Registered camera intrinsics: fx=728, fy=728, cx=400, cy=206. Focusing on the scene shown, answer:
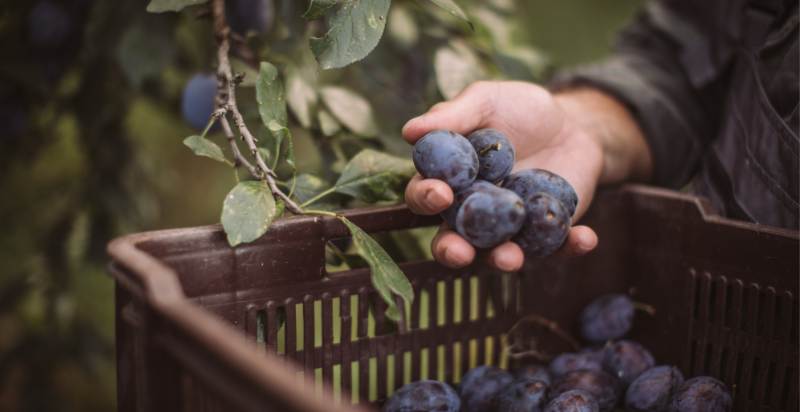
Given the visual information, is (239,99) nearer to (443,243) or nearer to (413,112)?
(413,112)

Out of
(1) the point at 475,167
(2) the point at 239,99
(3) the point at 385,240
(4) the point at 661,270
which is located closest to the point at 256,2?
(2) the point at 239,99

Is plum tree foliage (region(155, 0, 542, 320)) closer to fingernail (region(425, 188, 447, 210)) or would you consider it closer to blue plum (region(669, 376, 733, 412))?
fingernail (region(425, 188, 447, 210))

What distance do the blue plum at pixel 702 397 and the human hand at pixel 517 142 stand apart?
227mm

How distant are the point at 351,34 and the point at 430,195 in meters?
0.22

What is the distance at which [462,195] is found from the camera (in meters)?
0.78

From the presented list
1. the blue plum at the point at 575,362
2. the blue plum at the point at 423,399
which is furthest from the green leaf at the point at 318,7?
the blue plum at the point at 575,362

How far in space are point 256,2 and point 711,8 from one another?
2.63 ft

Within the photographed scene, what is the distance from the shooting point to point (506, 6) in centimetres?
156

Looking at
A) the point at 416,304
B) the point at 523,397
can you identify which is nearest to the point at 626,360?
the point at 523,397

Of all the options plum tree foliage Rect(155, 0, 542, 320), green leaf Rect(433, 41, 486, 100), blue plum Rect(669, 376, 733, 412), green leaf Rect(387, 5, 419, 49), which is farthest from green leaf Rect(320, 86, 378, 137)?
blue plum Rect(669, 376, 733, 412)

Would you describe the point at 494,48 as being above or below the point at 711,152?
above

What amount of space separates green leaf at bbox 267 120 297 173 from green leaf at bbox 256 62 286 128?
0.03 ft

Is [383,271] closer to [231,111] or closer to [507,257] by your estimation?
[507,257]

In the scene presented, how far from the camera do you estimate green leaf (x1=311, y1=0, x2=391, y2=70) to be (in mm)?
823
